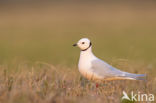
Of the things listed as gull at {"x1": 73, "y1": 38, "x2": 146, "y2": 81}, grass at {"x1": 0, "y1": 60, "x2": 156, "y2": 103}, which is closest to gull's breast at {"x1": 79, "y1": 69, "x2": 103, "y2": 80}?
gull at {"x1": 73, "y1": 38, "x2": 146, "y2": 81}

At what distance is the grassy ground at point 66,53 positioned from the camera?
579 cm

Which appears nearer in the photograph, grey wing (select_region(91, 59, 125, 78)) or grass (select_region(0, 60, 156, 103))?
grass (select_region(0, 60, 156, 103))

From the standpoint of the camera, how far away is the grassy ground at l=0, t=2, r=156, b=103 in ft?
19.0

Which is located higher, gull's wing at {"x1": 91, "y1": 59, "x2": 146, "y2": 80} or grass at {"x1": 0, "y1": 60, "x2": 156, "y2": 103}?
gull's wing at {"x1": 91, "y1": 59, "x2": 146, "y2": 80}

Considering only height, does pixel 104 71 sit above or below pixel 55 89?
above

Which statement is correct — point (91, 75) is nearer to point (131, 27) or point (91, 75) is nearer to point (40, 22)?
point (131, 27)

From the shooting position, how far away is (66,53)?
1838 cm

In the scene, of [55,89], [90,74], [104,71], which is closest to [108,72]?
[104,71]

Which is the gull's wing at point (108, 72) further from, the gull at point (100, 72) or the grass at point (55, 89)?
the grass at point (55, 89)

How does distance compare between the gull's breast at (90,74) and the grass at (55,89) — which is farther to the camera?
the gull's breast at (90,74)

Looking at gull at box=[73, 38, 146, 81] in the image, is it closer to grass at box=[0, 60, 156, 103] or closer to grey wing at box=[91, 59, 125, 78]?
grey wing at box=[91, 59, 125, 78]

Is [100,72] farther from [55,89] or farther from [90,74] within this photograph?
[55,89]

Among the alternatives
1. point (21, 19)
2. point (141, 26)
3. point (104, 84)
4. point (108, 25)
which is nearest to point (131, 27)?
point (141, 26)

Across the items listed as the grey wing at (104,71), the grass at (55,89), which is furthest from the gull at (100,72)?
the grass at (55,89)
